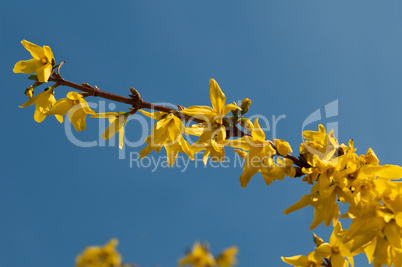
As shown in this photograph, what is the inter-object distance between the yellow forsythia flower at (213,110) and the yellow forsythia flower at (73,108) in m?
0.62

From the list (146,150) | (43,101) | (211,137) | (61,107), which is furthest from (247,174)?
(43,101)

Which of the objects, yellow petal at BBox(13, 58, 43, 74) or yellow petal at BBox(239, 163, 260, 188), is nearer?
yellow petal at BBox(239, 163, 260, 188)

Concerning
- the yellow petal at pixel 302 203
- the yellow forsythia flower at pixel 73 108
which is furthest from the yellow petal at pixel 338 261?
→ the yellow forsythia flower at pixel 73 108

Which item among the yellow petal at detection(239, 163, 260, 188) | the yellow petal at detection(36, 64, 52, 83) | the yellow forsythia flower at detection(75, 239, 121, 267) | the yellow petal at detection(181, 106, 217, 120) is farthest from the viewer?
the yellow forsythia flower at detection(75, 239, 121, 267)

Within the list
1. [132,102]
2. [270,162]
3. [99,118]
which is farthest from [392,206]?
[99,118]

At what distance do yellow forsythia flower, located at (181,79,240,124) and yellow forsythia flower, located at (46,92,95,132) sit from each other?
622mm

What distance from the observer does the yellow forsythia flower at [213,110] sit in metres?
1.40

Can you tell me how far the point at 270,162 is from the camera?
4.19ft

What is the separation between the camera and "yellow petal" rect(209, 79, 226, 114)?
4.64 feet

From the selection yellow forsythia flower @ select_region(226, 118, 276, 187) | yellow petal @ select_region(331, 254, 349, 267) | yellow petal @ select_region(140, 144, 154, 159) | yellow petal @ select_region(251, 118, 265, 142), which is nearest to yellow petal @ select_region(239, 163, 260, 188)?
yellow forsythia flower @ select_region(226, 118, 276, 187)

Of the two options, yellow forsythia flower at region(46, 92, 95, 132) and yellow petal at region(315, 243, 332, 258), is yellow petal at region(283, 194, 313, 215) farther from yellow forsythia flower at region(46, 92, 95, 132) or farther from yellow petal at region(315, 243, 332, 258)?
yellow forsythia flower at region(46, 92, 95, 132)

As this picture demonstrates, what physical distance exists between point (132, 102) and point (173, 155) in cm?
36

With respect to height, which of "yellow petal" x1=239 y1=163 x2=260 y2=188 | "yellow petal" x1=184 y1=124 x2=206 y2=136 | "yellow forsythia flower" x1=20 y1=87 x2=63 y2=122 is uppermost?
"yellow forsythia flower" x1=20 y1=87 x2=63 y2=122

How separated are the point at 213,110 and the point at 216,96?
7 cm
